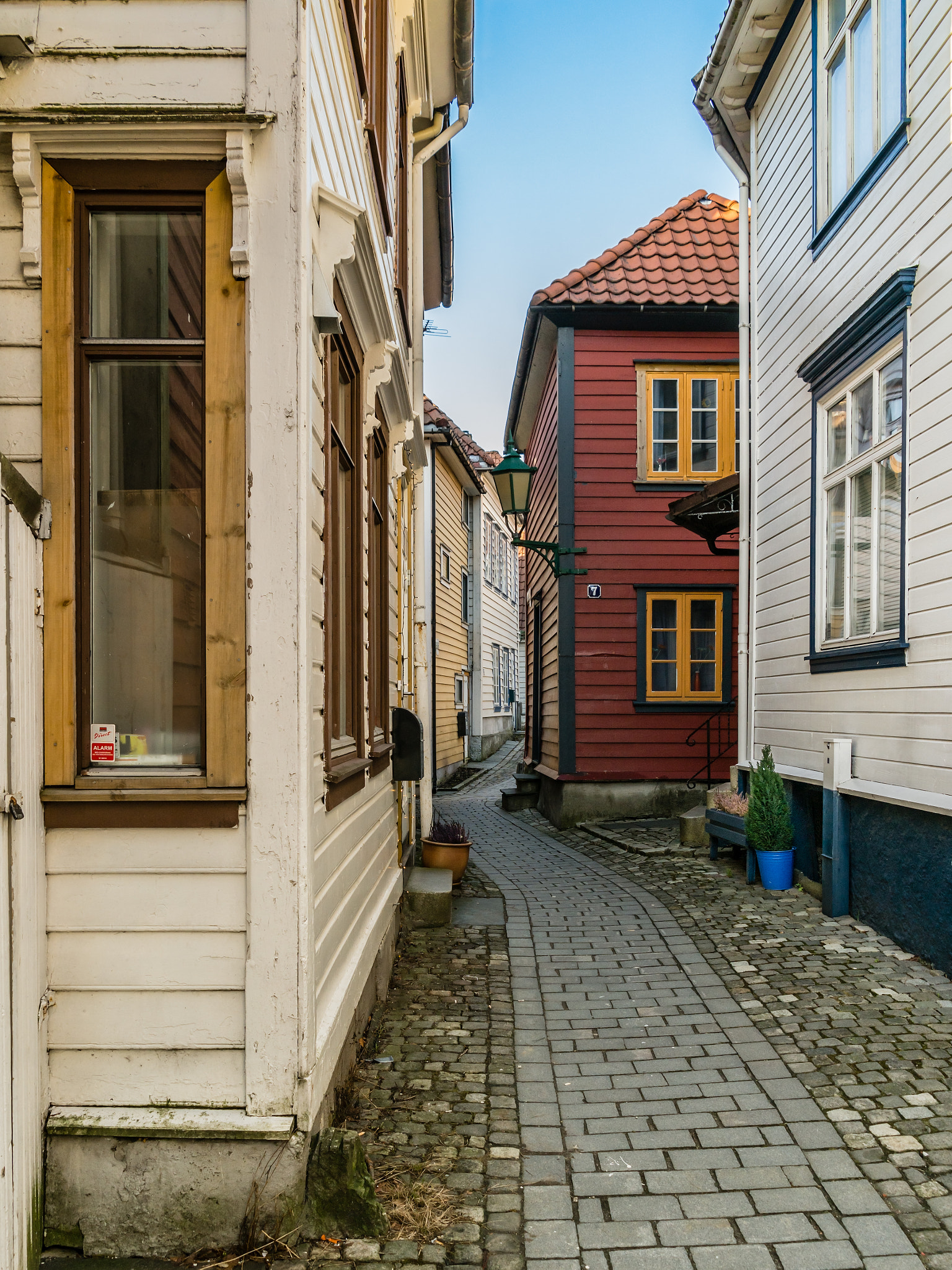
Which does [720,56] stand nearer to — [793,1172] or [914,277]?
[914,277]

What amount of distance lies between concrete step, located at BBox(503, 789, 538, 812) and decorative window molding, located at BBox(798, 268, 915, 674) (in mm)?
8056

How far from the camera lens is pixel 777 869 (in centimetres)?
779

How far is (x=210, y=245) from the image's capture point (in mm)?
3127

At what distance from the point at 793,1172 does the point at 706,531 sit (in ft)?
27.1

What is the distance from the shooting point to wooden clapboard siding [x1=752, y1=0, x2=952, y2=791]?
559 centimetres

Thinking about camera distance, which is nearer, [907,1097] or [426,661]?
[907,1097]

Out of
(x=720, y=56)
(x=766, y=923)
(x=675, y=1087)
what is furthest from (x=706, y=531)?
(x=675, y=1087)

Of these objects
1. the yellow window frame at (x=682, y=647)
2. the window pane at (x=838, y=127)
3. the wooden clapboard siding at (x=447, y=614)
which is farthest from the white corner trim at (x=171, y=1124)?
the wooden clapboard siding at (x=447, y=614)

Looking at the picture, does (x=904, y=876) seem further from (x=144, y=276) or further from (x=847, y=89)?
(x=847, y=89)

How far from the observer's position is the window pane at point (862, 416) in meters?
6.77

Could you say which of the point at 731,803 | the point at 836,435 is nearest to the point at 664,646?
the point at 731,803

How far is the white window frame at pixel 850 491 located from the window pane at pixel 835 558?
26mm

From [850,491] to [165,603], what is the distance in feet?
18.0

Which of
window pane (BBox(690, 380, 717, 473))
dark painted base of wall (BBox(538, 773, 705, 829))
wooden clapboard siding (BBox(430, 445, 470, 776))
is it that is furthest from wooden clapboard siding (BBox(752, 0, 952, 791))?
wooden clapboard siding (BBox(430, 445, 470, 776))
